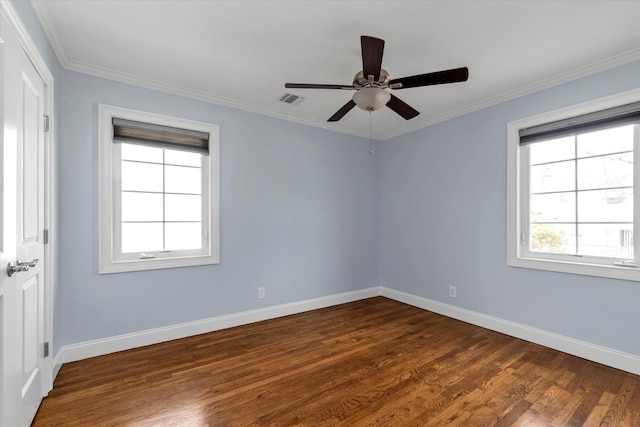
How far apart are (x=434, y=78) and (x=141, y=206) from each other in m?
2.75

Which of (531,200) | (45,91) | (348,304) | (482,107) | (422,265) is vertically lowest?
(348,304)

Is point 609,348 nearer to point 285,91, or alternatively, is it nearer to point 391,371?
point 391,371

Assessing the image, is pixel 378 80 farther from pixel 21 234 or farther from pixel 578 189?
pixel 21 234

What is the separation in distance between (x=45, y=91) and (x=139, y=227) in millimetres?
1268

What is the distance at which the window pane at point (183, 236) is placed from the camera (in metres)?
2.97

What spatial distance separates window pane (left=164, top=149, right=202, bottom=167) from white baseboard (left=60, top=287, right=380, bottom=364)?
1.64 meters

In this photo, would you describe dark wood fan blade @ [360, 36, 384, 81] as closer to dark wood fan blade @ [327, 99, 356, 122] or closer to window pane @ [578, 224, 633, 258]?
dark wood fan blade @ [327, 99, 356, 122]

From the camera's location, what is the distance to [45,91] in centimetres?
200

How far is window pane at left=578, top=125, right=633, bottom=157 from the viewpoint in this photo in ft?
8.00

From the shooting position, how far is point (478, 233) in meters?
3.34

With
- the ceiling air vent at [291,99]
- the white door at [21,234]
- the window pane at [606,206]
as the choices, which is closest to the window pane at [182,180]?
the white door at [21,234]

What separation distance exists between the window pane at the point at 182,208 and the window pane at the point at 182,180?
0.07 m

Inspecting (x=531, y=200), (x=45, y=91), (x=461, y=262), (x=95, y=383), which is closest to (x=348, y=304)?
(x=461, y=262)

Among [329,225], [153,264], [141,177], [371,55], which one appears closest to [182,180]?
[141,177]
